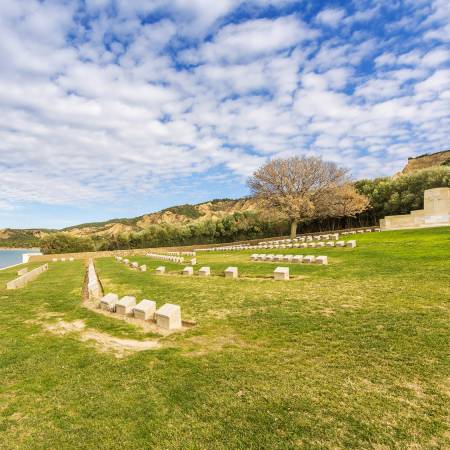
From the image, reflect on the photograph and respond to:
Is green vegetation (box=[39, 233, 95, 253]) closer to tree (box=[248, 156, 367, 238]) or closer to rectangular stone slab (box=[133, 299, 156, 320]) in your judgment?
tree (box=[248, 156, 367, 238])

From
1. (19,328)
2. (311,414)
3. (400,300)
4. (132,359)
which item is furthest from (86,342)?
(400,300)

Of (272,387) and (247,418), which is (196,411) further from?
(272,387)

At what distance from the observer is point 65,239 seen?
63500 mm

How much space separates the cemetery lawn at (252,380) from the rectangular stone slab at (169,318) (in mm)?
480

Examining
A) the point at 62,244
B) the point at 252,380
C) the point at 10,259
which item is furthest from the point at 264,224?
the point at 10,259

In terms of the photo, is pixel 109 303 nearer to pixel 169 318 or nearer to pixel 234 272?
pixel 169 318

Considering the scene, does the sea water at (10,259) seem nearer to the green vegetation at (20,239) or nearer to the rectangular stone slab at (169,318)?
the green vegetation at (20,239)

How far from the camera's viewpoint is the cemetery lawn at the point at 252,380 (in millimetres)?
2963

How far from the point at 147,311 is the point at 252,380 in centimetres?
397

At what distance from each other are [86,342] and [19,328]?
2696mm

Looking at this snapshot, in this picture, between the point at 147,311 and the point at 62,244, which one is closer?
the point at 147,311

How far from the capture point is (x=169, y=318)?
21.0 feet

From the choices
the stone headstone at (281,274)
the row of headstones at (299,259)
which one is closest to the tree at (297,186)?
the row of headstones at (299,259)

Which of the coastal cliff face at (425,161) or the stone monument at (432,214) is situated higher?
the coastal cliff face at (425,161)
